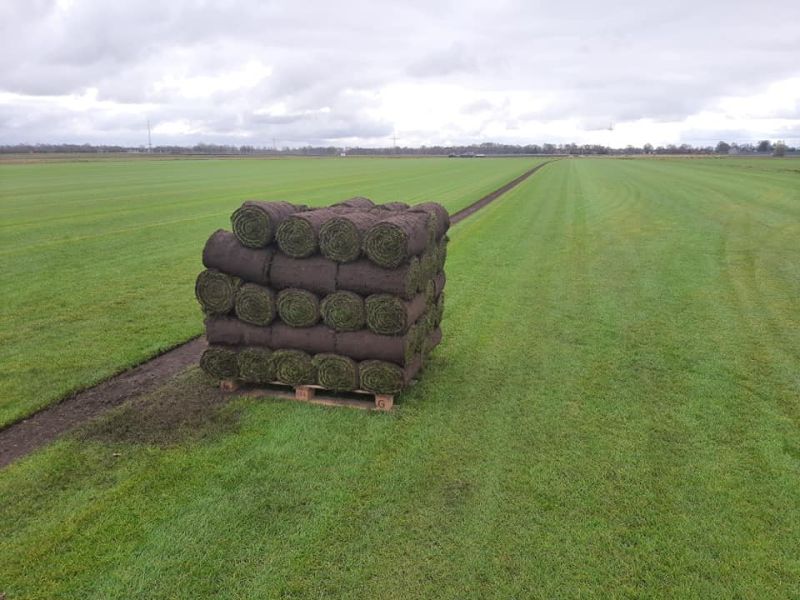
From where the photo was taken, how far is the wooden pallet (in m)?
7.85

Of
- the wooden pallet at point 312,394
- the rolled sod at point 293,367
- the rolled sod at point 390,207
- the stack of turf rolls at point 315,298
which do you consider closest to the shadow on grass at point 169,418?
the wooden pallet at point 312,394

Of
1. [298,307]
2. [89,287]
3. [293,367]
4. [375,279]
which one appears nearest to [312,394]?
[293,367]

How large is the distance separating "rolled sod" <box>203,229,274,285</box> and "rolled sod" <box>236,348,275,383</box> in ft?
3.07

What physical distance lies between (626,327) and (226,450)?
25.5ft

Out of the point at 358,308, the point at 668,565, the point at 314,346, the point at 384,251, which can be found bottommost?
the point at 668,565

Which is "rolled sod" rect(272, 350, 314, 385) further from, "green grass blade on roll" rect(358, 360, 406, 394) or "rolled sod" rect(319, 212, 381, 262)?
"rolled sod" rect(319, 212, 381, 262)

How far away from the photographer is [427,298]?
29.0 ft

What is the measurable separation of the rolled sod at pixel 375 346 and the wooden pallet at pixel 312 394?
19.6 inches

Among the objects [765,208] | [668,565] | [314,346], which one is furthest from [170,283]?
[765,208]

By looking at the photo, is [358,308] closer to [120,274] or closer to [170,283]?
[170,283]

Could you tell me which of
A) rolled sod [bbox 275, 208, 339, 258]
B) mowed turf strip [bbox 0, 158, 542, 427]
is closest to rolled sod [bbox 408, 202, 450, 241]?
rolled sod [bbox 275, 208, 339, 258]

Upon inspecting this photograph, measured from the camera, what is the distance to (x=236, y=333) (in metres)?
8.17

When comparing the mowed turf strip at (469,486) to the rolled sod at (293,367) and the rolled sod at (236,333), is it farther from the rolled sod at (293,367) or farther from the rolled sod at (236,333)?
the rolled sod at (236,333)

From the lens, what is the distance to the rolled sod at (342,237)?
779 cm
